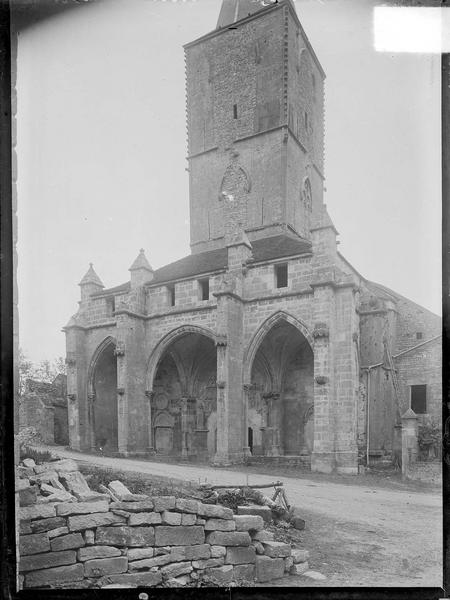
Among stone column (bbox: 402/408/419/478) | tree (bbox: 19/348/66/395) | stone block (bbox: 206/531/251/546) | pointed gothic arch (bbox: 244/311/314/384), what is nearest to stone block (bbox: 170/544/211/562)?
stone block (bbox: 206/531/251/546)

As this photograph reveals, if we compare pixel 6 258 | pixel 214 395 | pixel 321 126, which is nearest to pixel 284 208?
pixel 321 126

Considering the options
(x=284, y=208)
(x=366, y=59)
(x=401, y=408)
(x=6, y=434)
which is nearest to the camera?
(x=6, y=434)

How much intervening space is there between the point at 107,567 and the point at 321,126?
17.5 m

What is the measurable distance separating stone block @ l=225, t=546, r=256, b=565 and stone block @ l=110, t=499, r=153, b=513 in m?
1.29

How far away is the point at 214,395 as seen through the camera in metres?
18.5

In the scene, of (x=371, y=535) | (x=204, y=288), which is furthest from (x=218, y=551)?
(x=204, y=288)

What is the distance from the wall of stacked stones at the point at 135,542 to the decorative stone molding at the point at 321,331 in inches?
368

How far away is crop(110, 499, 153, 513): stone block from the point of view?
721cm

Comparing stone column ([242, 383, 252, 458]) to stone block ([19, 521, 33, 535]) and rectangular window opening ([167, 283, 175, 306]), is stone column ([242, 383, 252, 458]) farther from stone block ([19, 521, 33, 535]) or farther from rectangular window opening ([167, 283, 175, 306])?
stone block ([19, 521, 33, 535])

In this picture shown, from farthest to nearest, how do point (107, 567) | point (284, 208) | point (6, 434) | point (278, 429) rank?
point (284, 208) → point (278, 429) → point (107, 567) → point (6, 434)

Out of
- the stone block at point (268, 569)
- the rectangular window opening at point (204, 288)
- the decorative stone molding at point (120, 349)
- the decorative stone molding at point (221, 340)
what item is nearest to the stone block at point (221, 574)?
the stone block at point (268, 569)

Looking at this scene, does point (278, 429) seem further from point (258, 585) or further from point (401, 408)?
point (258, 585)

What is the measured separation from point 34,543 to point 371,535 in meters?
4.79

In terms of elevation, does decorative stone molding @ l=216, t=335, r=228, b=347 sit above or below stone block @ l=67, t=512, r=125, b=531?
above
